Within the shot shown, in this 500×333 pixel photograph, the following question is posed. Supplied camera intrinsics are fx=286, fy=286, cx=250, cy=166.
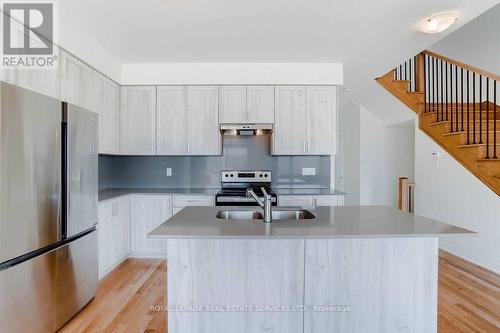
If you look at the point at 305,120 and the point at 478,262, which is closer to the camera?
the point at 478,262

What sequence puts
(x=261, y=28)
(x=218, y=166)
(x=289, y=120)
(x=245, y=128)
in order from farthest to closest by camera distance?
1. (x=218, y=166)
2. (x=289, y=120)
3. (x=245, y=128)
4. (x=261, y=28)

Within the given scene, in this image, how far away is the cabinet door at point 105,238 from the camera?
2998 millimetres

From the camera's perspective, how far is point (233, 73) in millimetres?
3852

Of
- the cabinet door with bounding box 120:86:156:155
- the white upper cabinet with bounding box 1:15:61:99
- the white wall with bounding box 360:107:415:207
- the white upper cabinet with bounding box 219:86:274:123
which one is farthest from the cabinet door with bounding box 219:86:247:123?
the white wall with bounding box 360:107:415:207

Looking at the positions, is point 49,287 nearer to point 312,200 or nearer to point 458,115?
point 312,200

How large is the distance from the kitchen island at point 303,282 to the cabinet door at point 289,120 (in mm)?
2292

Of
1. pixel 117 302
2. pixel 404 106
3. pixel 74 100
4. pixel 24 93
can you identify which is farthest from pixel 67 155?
pixel 404 106

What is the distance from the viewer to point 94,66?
317 cm

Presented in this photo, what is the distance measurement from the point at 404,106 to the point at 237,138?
2724 mm

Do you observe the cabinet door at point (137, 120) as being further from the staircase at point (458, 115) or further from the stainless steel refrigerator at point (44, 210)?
the staircase at point (458, 115)

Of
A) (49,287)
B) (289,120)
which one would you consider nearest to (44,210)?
(49,287)

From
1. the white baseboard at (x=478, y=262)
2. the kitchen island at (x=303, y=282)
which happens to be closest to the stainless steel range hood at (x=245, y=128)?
the kitchen island at (x=303, y=282)

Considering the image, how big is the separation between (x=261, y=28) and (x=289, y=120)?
1.39 meters

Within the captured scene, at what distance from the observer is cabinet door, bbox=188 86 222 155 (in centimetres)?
391
